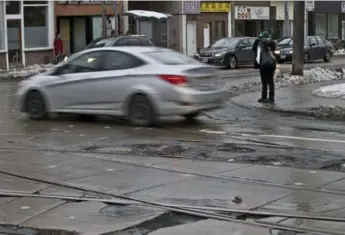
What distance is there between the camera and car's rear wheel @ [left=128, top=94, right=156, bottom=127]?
13.6m

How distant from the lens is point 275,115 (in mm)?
15914

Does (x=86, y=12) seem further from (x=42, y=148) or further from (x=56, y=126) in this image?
(x=42, y=148)

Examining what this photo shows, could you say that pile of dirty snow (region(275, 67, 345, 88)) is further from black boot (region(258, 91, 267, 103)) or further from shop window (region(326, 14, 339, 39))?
shop window (region(326, 14, 339, 39))

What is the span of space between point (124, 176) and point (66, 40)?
31.4 meters

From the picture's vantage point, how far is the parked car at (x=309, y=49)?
37969 millimetres

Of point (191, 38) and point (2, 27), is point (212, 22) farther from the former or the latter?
point (2, 27)

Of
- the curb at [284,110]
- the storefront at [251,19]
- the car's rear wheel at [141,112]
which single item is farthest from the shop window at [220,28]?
the car's rear wheel at [141,112]

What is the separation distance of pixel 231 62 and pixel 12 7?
1099cm

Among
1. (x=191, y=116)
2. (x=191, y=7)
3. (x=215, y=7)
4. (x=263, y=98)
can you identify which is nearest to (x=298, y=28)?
(x=263, y=98)

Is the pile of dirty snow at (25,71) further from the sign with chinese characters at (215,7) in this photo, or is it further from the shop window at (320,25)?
the shop window at (320,25)

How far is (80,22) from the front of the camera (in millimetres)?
40312

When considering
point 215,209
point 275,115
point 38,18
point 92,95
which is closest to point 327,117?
point 275,115

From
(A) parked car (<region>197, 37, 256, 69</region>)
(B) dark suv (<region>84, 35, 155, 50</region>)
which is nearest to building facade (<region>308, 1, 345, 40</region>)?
(A) parked car (<region>197, 37, 256, 69</region>)

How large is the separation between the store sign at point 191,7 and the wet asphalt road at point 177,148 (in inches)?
1155
